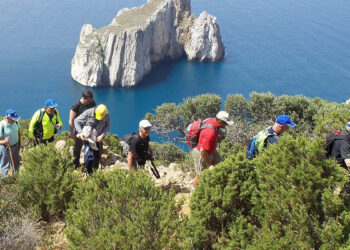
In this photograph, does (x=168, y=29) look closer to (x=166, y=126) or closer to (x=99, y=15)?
(x=99, y=15)

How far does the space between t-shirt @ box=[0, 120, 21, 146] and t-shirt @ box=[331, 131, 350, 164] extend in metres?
6.40

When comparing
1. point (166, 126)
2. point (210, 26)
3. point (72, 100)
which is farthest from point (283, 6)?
point (166, 126)

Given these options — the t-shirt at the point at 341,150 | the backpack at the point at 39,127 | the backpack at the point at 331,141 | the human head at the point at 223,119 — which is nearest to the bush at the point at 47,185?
the backpack at the point at 39,127

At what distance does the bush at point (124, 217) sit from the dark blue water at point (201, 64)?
42.6 metres

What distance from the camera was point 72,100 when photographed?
58.1 metres

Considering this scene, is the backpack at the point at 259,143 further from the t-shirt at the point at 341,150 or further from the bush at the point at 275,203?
the t-shirt at the point at 341,150

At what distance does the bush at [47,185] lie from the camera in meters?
6.73

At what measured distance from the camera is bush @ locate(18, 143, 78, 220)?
265 inches

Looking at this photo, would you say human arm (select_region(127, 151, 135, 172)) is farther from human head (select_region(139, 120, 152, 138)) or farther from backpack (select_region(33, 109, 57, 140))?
backpack (select_region(33, 109, 57, 140))

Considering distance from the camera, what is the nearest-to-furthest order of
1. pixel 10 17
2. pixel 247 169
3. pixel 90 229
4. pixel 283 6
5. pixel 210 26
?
pixel 90 229, pixel 247 169, pixel 210 26, pixel 10 17, pixel 283 6

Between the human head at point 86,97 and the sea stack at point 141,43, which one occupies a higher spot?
the human head at point 86,97

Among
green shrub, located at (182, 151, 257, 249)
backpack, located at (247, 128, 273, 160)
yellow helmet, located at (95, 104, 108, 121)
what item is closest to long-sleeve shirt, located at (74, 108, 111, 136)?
yellow helmet, located at (95, 104, 108, 121)

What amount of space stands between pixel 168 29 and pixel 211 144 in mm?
78572

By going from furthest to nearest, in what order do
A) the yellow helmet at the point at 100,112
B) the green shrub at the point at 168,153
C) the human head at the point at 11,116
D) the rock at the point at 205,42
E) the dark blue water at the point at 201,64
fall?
1. the rock at the point at 205,42
2. the dark blue water at the point at 201,64
3. the green shrub at the point at 168,153
4. the human head at the point at 11,116
5. the yellow helmet at the point at 100,112
